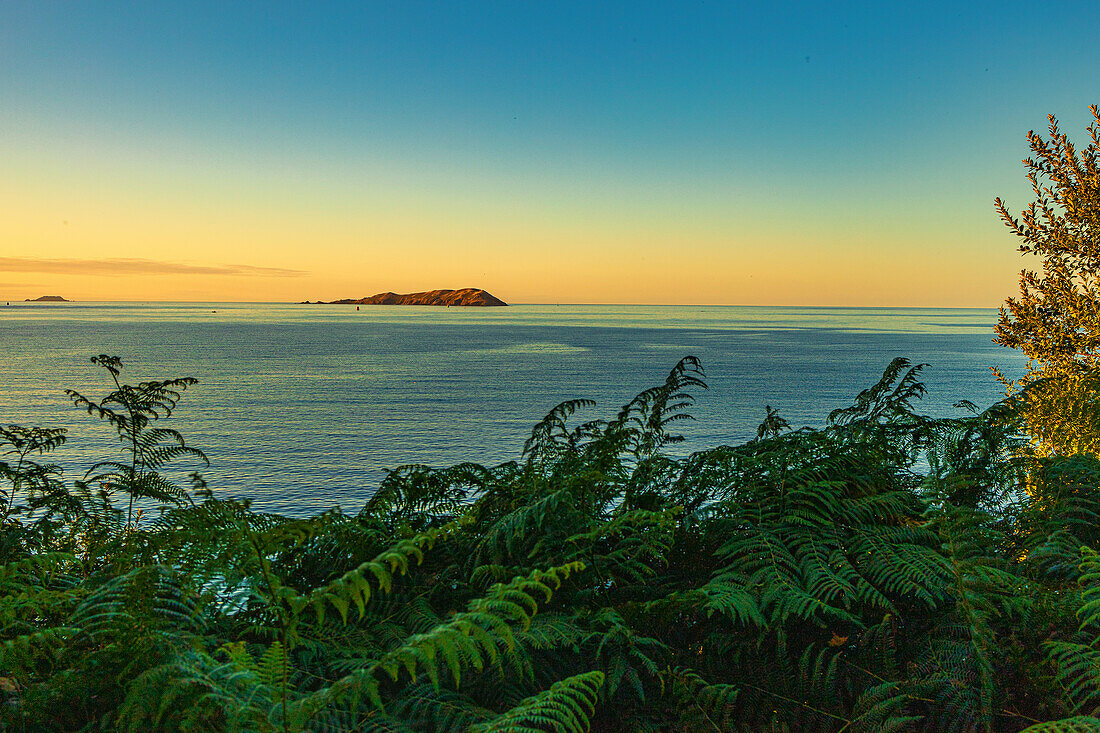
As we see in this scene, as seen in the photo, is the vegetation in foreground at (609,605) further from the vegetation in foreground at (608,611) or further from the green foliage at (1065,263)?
the green foliage at (1065,263)

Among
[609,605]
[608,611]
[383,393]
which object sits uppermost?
[608,611]

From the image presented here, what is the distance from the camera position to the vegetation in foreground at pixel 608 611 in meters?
1.90

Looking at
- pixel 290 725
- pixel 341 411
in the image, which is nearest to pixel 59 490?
pixel 290 725

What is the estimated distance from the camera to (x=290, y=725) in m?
1.76

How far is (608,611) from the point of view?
2443 mm

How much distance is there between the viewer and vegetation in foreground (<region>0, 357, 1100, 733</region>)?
190 cm

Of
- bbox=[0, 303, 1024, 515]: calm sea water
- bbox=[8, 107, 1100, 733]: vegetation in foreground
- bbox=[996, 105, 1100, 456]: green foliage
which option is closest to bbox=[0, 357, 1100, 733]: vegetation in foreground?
bbox=[8, 107, 1100, 733]: vegetation in foreground

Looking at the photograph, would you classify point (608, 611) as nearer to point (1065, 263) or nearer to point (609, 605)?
point (609, 605)

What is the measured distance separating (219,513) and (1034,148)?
14558mm

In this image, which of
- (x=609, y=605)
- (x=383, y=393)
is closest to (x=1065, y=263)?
(x=609, y=605)

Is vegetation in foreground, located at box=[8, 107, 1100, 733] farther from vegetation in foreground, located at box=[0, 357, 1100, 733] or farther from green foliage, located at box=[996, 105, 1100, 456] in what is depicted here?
green foliage, located at box=[996, 105, 1100, 456]

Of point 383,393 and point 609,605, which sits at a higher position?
point 609,605

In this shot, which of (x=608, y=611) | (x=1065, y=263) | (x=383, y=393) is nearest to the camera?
(x=608, y=611)

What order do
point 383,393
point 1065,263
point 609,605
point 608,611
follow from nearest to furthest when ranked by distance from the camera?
point 608,611
point 609,605
point 1065,263
point 383,393
